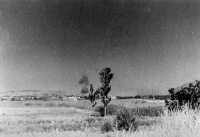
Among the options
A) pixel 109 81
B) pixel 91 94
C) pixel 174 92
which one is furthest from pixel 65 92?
pixel 174 92

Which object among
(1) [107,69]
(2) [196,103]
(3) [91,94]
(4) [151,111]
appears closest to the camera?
(2) [196,103]

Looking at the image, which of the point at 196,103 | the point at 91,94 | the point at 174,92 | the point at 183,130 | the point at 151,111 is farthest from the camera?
the point at 91,94

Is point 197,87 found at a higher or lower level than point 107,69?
lower

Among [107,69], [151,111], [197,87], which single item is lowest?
[151,111]

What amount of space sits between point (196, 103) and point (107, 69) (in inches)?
924

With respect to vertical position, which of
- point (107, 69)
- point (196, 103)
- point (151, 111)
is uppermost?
point (107, 69)

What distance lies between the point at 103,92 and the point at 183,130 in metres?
29.2

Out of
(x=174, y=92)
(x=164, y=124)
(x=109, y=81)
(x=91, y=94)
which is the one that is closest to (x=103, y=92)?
(x=109, y=81)

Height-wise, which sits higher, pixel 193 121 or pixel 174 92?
pixel 174 92

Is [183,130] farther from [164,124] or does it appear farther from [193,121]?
[164,124]

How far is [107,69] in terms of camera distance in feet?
117

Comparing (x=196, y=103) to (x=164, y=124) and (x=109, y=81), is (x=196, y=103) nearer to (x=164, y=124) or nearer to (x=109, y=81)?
(x=164, y=124)

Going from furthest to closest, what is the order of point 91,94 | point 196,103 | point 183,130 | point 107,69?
1. point 91,94
2. point 107,69
3. point 196,103
4. point 183,130

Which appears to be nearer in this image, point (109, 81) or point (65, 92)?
point (109, 81)
